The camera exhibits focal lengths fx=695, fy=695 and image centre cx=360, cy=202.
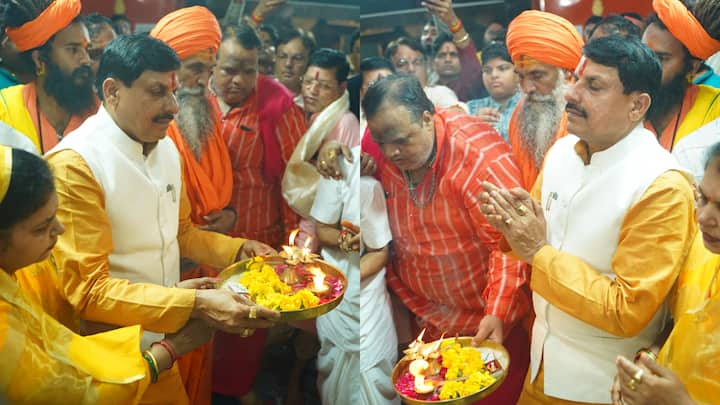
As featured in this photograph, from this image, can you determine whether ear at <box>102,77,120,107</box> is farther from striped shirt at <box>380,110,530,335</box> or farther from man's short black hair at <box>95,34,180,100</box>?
striped shirt at <box>380,110,530,335</box>

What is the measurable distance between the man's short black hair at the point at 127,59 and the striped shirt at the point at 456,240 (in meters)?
1.10

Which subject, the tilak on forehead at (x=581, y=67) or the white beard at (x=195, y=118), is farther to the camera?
the white beard at (x=195, y=118)

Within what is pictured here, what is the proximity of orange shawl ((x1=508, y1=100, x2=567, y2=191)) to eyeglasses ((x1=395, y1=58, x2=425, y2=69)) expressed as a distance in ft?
1.56

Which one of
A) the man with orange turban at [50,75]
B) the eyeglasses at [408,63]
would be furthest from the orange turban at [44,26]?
the eyeglasses at [408,63]

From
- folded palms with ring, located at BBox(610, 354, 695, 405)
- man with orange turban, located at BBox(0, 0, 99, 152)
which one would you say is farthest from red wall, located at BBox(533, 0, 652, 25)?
man with orange turban, located at BBox(0, 0, 99, 152)

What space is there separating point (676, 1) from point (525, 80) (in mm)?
588

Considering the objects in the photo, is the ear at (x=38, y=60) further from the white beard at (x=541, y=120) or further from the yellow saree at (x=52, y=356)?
the white beard at (x=541, y=120)

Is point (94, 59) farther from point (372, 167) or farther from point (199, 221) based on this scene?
point (372, 167)

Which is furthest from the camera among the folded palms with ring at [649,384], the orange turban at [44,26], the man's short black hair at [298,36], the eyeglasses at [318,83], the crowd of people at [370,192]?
the eyeglasses at [318,83]

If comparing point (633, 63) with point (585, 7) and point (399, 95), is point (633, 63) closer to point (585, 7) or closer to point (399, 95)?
point (585, 7)

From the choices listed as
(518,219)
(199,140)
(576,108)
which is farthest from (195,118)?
(576,108)

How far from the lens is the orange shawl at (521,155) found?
9.03 ft

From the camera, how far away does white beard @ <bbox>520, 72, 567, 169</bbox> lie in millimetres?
2656

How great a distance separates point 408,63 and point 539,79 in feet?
1.98
